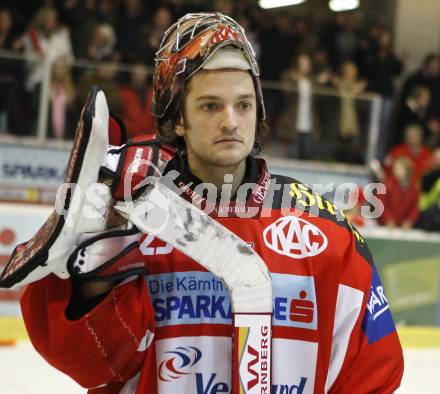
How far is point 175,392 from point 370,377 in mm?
373

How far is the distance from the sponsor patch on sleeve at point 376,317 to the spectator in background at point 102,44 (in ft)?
17.7

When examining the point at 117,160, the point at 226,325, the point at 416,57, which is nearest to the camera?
the point at 117,160

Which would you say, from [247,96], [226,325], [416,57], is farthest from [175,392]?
[416,57]

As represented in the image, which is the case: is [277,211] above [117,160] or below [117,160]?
below

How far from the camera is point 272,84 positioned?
7.10 m

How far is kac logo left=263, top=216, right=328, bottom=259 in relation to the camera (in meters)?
1.70

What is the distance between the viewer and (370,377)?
1702mm

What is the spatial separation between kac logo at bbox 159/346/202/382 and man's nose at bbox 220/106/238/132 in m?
0.42

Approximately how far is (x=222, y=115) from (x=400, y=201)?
539 cm

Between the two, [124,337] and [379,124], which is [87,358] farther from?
[379,124]

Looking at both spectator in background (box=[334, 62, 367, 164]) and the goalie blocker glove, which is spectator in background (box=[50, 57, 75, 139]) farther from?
the goalie blocker glove

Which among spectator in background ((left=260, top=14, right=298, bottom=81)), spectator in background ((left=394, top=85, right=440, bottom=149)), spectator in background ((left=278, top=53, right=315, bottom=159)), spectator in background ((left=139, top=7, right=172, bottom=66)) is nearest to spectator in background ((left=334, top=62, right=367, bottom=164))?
spectator in background ((left=278, top=53, right=315, bottom=159))

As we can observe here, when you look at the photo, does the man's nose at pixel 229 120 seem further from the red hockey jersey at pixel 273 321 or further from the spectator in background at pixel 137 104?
the spectator in background at pixel 137 104

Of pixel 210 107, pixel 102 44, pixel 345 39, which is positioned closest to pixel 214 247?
pixel 210 107
